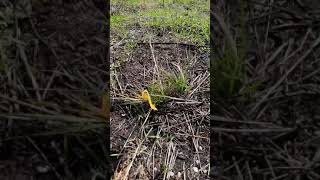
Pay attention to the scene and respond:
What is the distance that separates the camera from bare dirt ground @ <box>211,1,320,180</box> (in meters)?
1.43

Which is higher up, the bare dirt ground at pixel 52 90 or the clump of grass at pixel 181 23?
the clump of grass at pixel 181 23

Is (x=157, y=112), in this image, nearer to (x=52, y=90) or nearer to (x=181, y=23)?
(x=52, y=90)

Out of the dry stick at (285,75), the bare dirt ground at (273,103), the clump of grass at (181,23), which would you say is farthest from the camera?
the clump of grass at (181,23)

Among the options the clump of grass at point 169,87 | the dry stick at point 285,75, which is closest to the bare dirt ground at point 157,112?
the clump of grass at point 169,87

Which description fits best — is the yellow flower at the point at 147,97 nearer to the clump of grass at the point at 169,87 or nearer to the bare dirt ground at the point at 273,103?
the clump of grass at the point at 169,87

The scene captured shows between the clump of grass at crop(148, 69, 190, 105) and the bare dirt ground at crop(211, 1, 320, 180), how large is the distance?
4.7 inches

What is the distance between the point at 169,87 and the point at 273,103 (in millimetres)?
323

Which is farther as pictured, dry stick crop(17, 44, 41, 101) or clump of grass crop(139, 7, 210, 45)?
clump of grass crop(139, 7, 210, 45)

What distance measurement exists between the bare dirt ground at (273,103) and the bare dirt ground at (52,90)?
37cm

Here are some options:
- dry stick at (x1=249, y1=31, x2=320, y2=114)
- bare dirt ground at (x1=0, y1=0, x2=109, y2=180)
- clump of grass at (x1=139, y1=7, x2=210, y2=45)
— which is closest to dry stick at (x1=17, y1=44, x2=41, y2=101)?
bare dirt ground at (x1=0, y1=0, x2=109, y2=180)

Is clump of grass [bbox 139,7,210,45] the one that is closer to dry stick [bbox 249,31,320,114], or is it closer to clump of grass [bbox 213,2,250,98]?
clump of grass [bbox 213,2,250,98]

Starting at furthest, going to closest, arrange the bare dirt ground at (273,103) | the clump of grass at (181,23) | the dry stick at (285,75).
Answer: the clump of grass at (181,23), the dry stick at (285,75), the bare dirt ground at (273,103)

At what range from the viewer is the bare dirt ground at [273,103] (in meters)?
1.43

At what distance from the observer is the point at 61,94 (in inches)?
62.5
